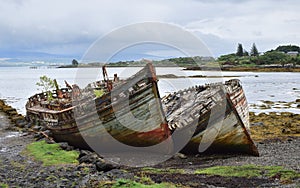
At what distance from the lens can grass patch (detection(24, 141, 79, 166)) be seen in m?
15.4

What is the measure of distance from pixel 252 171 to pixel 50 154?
9.34 m

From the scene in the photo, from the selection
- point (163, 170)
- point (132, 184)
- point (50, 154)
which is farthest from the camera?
point (50, 154)

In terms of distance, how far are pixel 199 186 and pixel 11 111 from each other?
96.7ft

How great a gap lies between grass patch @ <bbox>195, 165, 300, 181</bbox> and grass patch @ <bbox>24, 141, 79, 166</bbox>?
19.6ft

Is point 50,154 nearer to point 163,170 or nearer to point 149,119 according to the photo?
point 149,119

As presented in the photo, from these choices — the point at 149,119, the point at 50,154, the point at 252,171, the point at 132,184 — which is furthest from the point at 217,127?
the point at 50,154

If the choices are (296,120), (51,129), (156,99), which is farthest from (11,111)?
(296,120)

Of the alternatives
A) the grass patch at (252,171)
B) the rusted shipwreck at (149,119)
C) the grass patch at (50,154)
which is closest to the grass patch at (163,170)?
the grass patch at (252,171)

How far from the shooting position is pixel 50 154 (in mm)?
16703

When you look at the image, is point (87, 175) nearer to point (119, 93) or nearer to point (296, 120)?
point (119, 93)

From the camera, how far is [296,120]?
2919cm

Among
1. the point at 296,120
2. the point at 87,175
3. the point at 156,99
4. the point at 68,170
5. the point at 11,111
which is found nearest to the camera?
the point at 87,175

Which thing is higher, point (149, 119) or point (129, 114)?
point (129, 114)

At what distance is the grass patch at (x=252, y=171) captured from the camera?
39.0 feet
